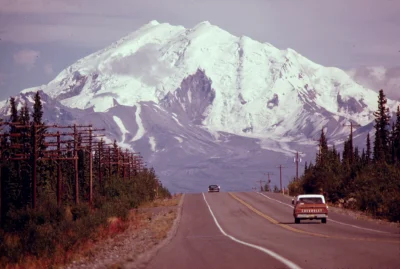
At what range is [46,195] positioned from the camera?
83.1 m

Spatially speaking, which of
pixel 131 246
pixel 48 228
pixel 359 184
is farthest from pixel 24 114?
pixel 131 246

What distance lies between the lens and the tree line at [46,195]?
4844cm

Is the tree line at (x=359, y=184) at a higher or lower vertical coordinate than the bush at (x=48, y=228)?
higher

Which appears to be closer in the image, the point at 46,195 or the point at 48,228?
the point at 48,228

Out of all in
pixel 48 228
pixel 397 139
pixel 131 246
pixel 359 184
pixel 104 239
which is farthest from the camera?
pixel 397 139

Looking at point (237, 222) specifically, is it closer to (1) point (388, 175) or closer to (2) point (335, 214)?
(2) point (335, 214)

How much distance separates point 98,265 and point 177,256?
2.75 metres

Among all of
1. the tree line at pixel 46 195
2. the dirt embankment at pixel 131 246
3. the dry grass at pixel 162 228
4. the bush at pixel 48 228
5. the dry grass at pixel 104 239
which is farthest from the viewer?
the tree line at pixel 46 195

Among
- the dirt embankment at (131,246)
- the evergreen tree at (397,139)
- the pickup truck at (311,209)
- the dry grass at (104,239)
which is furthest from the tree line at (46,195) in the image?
the evergreen tree at (397,139)

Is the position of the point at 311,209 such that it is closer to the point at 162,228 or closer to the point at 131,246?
the point at 162,228

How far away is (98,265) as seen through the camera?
29.1 metres

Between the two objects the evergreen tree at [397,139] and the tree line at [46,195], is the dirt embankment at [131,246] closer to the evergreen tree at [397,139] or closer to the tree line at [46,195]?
the tree line at [46,195]

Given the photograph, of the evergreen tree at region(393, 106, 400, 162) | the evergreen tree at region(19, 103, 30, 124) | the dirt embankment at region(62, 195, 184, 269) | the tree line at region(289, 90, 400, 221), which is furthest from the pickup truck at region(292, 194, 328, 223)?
the evergreen tree at region(393, 106, 400, 162)

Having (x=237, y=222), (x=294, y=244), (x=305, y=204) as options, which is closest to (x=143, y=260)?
(x=294, y=244)
